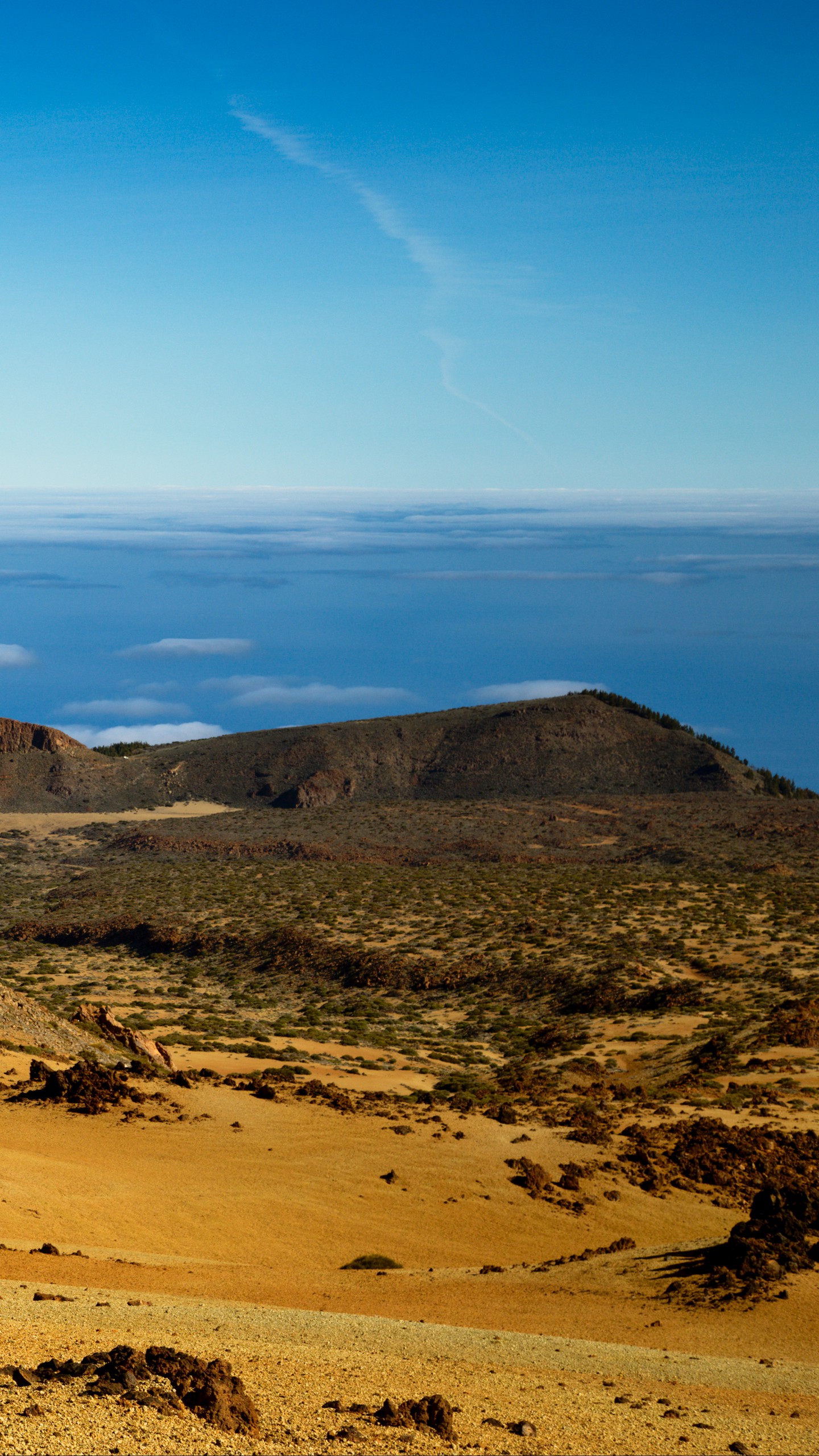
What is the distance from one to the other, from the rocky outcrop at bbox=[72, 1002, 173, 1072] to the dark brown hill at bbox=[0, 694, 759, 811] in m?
59.3

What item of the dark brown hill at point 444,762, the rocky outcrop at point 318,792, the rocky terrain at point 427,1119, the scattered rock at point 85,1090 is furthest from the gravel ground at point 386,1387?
the dark brown hill at point 444,762

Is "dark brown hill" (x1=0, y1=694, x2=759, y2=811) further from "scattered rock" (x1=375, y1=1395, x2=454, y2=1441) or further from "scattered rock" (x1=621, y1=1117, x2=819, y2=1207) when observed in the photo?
"scattered rock" (x1=375, y1=1395, x2=454, y2=1441)

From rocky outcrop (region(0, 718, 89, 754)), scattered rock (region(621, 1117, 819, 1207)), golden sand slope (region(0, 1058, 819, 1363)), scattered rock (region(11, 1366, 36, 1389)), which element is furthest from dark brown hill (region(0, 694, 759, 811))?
scattered rock (region(11, 1366, 36, 1389))

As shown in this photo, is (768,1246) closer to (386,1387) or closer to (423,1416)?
(386,1387)

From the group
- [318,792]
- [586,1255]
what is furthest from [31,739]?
[586,1255]

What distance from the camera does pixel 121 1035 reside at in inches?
1134

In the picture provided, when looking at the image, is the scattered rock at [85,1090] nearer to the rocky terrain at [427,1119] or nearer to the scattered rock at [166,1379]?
the rocky terrain at [427,1119]

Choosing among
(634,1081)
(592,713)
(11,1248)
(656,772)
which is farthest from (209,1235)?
(592,713)

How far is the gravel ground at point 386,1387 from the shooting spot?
8.53m

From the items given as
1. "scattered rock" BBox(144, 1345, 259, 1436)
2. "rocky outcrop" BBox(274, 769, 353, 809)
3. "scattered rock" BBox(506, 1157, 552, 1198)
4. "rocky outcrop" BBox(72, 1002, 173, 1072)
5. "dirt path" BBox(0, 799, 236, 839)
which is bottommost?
"dirt path" BBox(0, 799, 236, 839)

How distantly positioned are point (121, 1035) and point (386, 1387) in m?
20.1

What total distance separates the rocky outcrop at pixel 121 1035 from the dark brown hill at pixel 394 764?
195ft

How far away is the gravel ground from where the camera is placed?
336 inches

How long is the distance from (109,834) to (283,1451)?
248 feet
